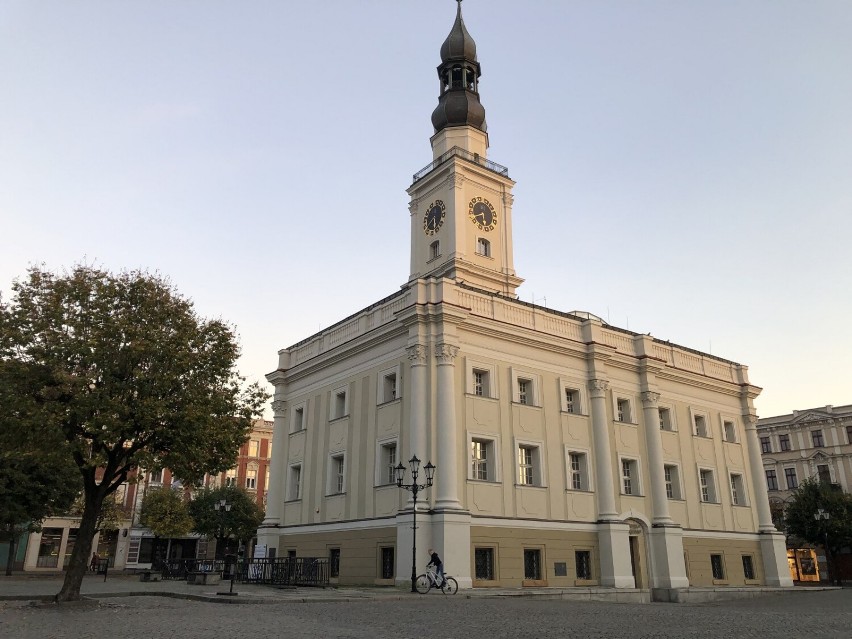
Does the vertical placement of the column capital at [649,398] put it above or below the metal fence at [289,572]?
above

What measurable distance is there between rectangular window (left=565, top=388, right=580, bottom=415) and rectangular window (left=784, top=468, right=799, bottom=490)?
4001cm

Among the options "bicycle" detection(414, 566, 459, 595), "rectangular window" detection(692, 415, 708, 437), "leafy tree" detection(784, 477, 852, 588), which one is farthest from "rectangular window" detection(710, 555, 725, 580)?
"bicycle" detection(414, 566, 459, 595)

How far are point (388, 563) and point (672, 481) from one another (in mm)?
16993

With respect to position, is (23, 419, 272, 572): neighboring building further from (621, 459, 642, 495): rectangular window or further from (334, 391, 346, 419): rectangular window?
(621, 459, 642, 495): rectangular window

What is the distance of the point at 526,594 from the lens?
81.1ft

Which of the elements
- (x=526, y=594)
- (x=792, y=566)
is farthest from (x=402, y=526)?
→ (x=792, y=566)

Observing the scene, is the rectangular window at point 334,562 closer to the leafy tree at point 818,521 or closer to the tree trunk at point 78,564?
the tree trunk at point 78,564

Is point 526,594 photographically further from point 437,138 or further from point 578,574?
point 437,138

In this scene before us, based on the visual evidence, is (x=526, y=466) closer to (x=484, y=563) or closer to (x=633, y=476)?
(x=484, y=563)

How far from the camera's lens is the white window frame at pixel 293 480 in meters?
36.8

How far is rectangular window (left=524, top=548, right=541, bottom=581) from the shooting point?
29641 millimetres

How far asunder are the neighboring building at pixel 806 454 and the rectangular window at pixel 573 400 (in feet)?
113

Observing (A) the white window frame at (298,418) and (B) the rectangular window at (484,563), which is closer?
(B) the rectangular window at (484,563)

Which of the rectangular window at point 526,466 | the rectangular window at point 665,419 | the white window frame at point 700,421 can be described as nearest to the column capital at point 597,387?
the rectangular window at point 526,466
